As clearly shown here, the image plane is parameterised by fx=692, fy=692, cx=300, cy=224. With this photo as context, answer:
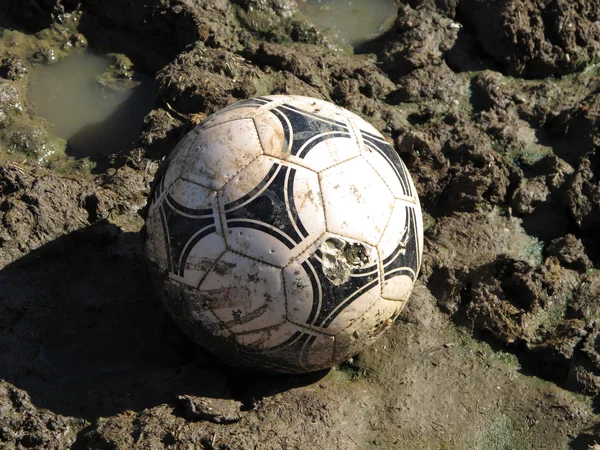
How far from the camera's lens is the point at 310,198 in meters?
3.91

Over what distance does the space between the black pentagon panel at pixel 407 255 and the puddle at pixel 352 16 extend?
3.34 meters

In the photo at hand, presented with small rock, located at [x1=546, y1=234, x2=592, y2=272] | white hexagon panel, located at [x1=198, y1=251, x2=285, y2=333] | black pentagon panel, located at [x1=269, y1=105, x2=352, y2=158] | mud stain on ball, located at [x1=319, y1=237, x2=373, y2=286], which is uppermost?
black pentagon panel, located at [x1=269, y1=105, x2=352, y2=158]

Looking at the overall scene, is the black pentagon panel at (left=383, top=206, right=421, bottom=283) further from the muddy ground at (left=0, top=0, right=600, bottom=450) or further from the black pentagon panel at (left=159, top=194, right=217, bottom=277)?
the black pentagon panel at (left=159, top=194, right=217, bottom=277)

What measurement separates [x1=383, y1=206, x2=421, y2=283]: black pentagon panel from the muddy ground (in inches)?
33.6

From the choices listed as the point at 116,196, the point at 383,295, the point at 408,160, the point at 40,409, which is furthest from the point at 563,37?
the point at 40,409

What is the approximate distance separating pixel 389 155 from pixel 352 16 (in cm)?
342

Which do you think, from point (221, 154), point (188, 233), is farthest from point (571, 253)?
point (188, 233)

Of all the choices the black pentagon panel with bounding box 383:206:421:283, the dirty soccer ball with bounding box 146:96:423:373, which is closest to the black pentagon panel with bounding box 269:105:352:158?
the dirty soccer ball with bounding box 146:96:423:373

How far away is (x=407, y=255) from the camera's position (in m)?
4.27

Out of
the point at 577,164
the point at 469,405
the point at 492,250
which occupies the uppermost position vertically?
the point at 577,164

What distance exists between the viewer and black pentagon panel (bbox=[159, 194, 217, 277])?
3.95 metres

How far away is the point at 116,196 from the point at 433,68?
3.21 meters

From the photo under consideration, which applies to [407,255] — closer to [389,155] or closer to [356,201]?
[356,201]

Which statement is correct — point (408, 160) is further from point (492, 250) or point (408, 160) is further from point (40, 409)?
point (40, 409)
